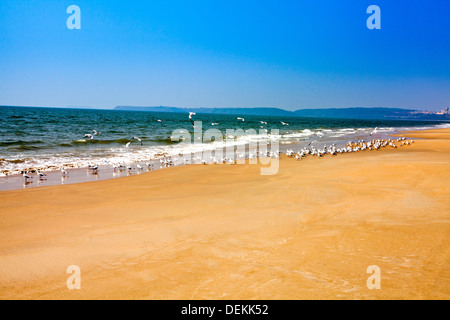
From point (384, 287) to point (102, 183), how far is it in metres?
9.31

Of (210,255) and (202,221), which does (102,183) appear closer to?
(202,221)

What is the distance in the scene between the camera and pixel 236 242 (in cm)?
445

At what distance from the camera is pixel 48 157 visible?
16234 millimetres

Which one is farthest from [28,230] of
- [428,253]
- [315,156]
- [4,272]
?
[315,156]

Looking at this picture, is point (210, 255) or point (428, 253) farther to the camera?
point (210, 255)

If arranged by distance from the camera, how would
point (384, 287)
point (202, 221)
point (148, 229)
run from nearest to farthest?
point (384, 287) → point (148, 229) → point (202, 221)

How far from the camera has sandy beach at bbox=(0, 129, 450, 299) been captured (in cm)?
323
